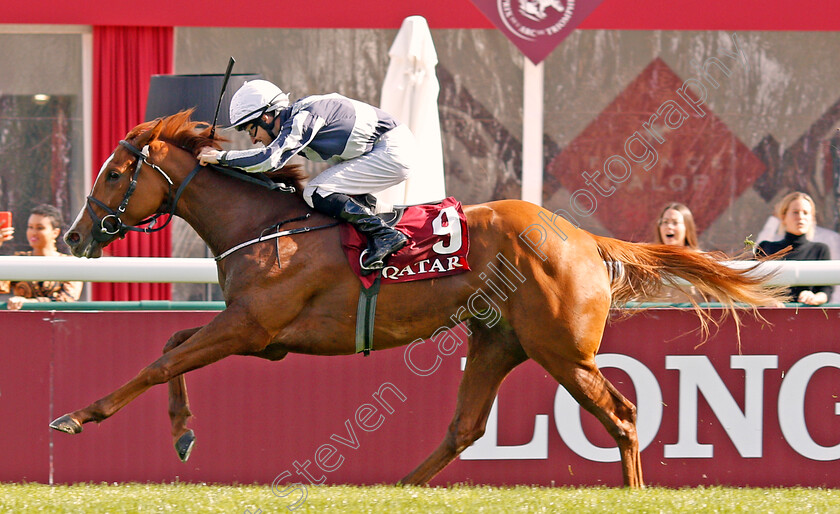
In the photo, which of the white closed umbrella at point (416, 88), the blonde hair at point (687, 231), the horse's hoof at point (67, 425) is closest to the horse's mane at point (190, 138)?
the horse's hoof at point (67, 425)

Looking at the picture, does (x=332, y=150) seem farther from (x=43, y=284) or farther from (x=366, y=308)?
(x=43, y=284)

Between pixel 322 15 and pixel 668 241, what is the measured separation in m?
4.18

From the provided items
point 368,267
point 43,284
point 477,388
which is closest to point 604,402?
point 477,388

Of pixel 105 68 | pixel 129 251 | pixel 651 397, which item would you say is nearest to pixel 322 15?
pixel 105 68

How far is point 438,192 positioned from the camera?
275 inches

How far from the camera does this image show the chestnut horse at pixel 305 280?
4559 mm

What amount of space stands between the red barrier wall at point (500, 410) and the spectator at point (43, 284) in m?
0.36

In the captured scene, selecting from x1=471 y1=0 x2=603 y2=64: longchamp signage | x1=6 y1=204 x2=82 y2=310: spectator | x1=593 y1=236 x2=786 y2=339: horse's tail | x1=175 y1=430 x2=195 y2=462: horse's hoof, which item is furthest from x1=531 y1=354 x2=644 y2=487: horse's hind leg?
x1=471 y1=0 x2=603 y2=64: longchamp signage

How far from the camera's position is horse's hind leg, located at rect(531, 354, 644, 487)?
189 inches

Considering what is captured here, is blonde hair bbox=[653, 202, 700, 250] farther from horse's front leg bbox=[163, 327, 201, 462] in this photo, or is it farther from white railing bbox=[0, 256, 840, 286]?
horse's front leg bbox=[163, 327, 201, 462]

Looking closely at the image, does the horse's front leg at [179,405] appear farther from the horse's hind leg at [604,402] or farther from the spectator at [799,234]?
the spectator at [799,234]

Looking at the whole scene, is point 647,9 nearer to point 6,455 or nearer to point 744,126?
point 744,126

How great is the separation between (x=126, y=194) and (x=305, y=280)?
934 mm

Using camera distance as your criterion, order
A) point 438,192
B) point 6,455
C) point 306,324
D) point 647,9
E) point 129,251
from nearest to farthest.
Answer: point 306,324, point 6,455, point 438,192, point 129,251, point 647,9
